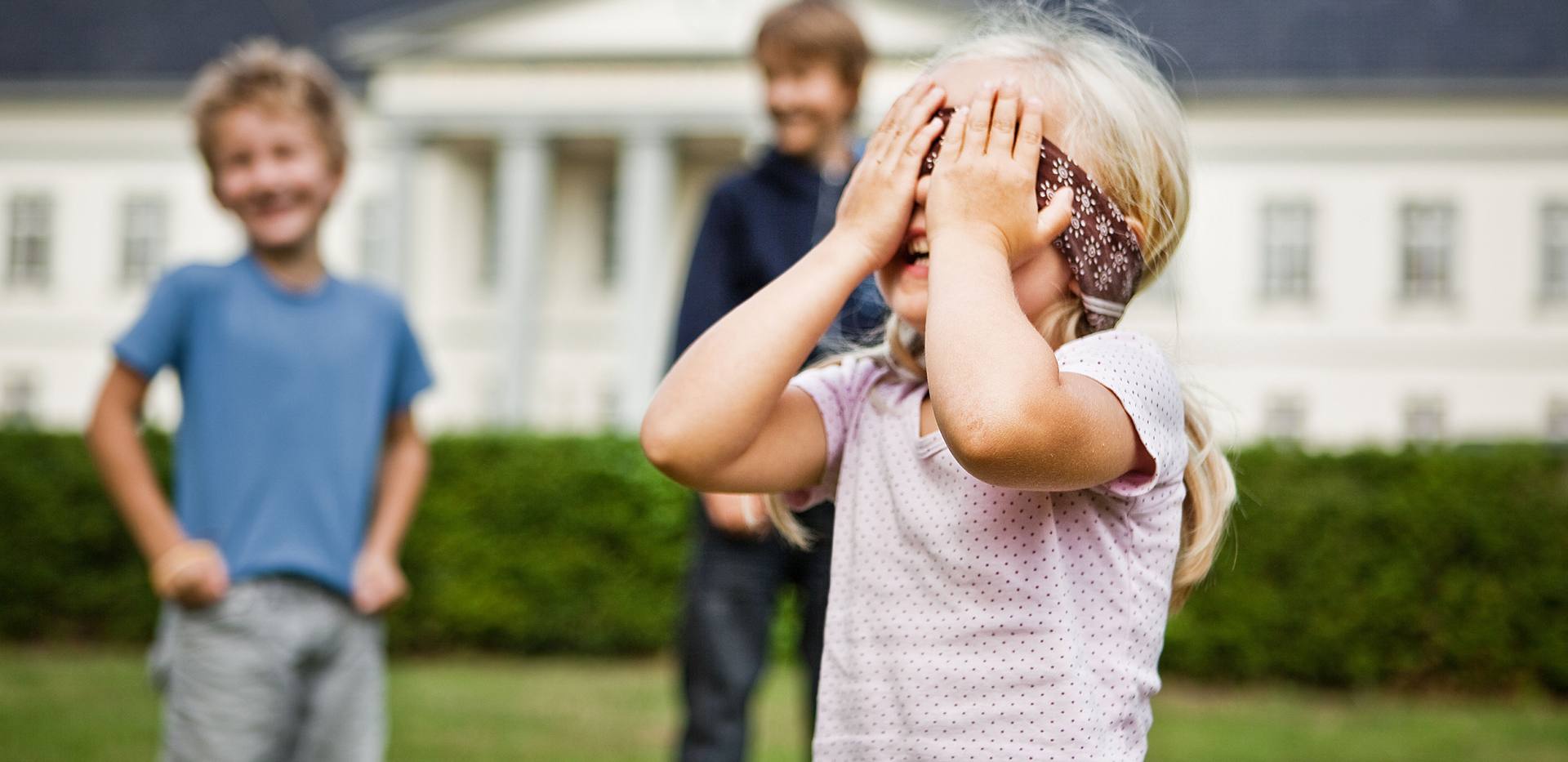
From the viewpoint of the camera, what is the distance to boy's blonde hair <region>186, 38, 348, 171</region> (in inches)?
114

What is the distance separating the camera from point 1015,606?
1.50 m

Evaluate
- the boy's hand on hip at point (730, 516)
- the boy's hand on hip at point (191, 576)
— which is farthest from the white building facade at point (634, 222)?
the boy's hand on hip at point (191, 576)

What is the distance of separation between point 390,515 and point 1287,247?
30.8 meters

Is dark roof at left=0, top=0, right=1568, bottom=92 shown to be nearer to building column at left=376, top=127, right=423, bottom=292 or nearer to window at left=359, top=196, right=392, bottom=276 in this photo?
building column at left=376, top=127, right=423, bottom=292

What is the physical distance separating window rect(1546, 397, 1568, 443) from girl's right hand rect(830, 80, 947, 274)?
3096cm

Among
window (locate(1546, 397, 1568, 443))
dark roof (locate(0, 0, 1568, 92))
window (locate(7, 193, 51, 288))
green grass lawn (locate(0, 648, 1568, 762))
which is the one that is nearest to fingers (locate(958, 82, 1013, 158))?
green grass lawn (locate(0, 648, 1568, 762))

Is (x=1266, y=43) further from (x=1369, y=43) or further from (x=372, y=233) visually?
(x=372, y=233)

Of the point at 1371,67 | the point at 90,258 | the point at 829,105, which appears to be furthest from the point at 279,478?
the point at 90,258

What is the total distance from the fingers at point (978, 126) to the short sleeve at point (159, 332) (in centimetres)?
182

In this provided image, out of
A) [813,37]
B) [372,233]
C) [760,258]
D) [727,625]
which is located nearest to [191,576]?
[727,625]

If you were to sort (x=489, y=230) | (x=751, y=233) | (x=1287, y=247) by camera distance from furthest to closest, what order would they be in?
(x=489, y=230), (x=1287, y=247), (x=751, y=233)

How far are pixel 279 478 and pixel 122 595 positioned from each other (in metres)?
10.1

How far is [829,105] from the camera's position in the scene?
336 centimetres

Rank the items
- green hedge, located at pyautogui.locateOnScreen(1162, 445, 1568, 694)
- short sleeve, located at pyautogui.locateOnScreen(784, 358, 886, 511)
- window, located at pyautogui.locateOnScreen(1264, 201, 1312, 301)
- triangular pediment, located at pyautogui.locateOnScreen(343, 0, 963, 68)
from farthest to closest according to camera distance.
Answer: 1. triangular pediment, located at pyautogui.locateOnScreen(343, 0, 963, 68)
2. window, located at pyautogui.locateOnScreen(1264, 201, 1312, 301)
3. green hedge, located at pyautogui.locateOnScreen(1162, 445, 1568, 694)
4. short sleeve, located at pyautogui.locateOnScreen(784, 358, 886, 511)
